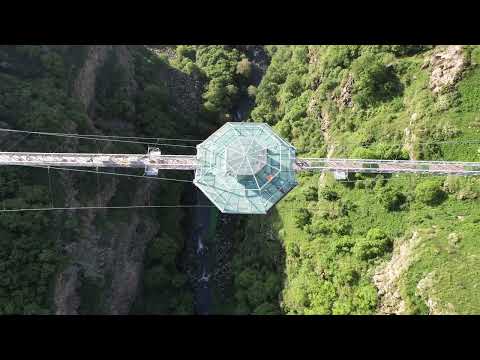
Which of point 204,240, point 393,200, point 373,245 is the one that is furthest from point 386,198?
point 204,240

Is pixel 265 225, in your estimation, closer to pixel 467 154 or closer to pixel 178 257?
pixel 178 257

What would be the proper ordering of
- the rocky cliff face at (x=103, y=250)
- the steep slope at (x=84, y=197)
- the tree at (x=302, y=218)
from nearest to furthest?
the steep slope at (x=84, y=197) < the rocky cliff face at (x=103, y=250) < the tree at (x=302, y=218)

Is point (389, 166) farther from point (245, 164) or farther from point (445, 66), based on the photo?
point (245, 164)

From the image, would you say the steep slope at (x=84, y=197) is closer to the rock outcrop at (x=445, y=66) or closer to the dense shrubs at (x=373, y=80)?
the dense shrubs at (x=373, y=80)

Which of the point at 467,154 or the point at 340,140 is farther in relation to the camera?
the point at 340,140

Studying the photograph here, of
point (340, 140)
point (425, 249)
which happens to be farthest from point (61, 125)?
point (425, 249)

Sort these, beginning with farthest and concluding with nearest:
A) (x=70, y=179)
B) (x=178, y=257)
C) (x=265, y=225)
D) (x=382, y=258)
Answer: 1. (x=178, y=257)
2. (x=265, y=225)
3. (x=70, y=179)
4. (x=382, y=258)

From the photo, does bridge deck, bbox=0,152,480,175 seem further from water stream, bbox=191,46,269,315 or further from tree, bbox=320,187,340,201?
water stream, bbox=191,46,269,315

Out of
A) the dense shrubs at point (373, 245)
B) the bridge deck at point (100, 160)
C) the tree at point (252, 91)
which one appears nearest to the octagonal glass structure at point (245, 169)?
the bridge deck at point (100, 160)
